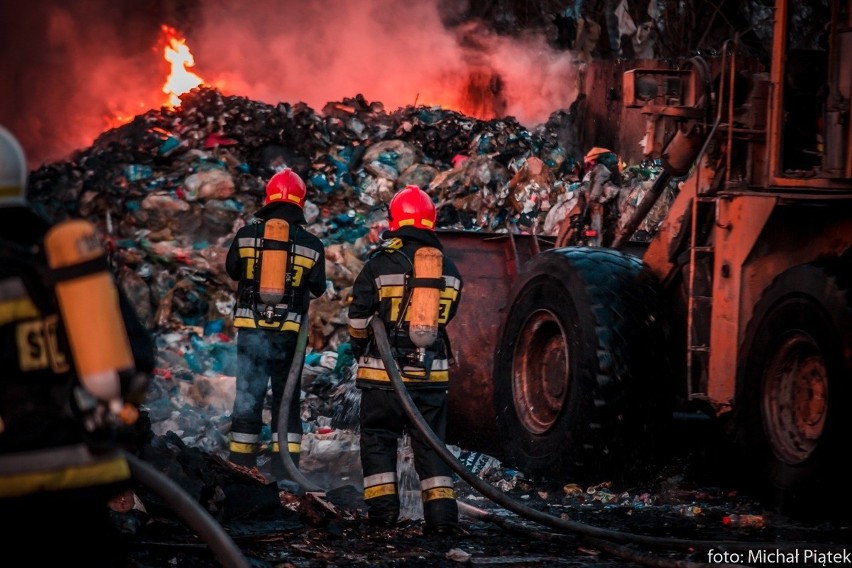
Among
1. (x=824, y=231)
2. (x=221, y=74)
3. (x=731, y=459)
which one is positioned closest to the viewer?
(x=824, y=231)

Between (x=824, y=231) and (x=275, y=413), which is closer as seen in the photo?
(x=824, y=231)

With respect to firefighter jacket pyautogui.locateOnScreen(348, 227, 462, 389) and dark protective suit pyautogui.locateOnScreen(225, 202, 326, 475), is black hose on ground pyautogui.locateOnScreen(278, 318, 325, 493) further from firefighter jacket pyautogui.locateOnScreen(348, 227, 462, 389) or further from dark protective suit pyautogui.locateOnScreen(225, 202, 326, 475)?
firefighter jacket pyautogui.locateOnScreen(348, 227, 462, 389)

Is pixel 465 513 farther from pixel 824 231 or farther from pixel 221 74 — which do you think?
pixel 221 74

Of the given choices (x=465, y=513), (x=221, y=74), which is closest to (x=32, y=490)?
(x=465, y=513)

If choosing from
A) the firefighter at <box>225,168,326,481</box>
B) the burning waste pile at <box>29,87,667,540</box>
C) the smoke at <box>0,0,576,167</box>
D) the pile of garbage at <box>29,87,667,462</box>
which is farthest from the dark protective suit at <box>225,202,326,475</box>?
the smoke at <box>0,0,576,167</box>

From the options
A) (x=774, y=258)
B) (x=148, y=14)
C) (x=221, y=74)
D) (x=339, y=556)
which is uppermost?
(x=148, y=14)

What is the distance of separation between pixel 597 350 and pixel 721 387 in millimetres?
734

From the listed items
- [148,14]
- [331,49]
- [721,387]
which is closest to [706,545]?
[721,387]

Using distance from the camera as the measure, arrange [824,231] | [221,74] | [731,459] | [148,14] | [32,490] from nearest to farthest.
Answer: [32,490], [824,231], [731,459], [221,74], [148,14]

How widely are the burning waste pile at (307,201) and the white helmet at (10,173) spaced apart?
223 inches

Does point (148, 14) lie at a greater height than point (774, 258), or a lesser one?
greater

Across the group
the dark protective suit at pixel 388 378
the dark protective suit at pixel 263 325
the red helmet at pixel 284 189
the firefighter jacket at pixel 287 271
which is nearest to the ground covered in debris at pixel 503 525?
the dark protective suit at pixel 388 378

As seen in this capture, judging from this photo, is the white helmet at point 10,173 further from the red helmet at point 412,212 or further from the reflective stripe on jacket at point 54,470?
the red helmet at point 412,212

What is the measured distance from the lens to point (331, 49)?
69.2 ft
